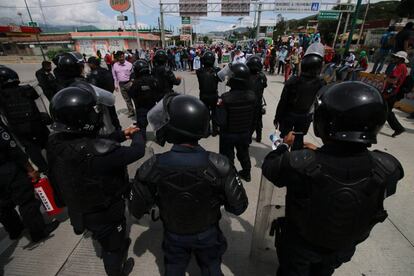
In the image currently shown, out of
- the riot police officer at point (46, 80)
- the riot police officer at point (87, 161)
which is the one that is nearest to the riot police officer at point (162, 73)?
the riot police officer at point (46, 80)

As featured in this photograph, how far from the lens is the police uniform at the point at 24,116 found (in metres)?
2.85

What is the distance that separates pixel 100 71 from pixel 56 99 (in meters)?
3.92

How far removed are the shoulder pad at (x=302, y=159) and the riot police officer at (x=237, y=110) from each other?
186 cm

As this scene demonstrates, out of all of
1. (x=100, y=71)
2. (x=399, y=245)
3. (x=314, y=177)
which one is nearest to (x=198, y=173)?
(x=314, y=177)

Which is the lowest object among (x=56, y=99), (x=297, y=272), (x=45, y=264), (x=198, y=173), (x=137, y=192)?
(x=45, y=264)

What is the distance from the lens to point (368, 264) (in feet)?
7.43

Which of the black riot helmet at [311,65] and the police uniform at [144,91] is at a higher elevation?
the black riot helmet at [311,65]

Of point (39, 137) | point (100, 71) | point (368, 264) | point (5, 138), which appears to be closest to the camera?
point (5, 138)

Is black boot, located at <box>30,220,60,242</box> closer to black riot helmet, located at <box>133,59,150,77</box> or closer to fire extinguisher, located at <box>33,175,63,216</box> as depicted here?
fire extinguisher, located at <box>33,175,63,216</box>

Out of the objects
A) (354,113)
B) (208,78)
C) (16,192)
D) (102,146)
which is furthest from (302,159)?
(208,78)

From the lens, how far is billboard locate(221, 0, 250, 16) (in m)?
21.1

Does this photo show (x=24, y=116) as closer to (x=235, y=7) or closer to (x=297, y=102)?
(x=297, y=102)

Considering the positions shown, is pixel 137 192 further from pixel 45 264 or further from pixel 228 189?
pixel 45 264

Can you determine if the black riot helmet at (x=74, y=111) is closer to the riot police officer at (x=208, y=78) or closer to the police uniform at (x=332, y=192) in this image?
the police uniform at (x=332, y=192)
